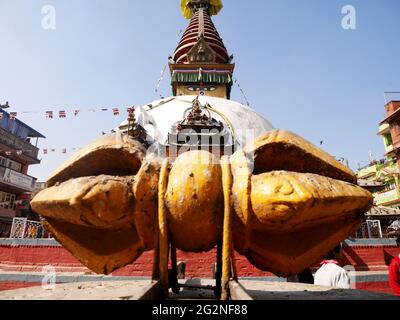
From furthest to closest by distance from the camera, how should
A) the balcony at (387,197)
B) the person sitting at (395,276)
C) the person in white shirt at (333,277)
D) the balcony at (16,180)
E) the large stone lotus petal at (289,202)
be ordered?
the balcony at (387,197) < the balcony at (16,180) < the person in white shirt at (333,277) < the person sitting at (395,276) < the large stone lotus petal at (289,202)

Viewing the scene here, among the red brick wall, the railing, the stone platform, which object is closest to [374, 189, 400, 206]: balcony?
the red brick wall

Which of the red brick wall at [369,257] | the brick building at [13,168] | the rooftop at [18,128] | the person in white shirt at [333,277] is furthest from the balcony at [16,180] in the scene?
the person in white shirt at [333,277]

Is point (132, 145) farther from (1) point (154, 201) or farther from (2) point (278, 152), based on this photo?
(2) point (278, 152)

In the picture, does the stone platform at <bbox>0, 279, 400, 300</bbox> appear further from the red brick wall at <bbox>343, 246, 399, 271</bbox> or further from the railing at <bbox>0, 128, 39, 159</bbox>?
the railing at <bbox>0, 128, 39, 159</bbox>

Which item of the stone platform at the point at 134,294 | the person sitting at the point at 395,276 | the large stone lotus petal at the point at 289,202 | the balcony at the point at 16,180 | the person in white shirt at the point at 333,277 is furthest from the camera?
the balcony at the point at 16,180

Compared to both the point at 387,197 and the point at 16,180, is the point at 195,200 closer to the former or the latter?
the point at 16,180

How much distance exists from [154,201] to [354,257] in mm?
9674

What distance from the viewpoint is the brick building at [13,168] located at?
21453 mm

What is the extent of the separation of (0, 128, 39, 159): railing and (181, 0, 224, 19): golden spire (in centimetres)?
1976

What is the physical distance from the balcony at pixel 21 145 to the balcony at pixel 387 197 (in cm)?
3001

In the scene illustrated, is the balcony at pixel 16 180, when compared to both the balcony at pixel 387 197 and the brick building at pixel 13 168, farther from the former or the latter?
the balcony at pixel 387 197

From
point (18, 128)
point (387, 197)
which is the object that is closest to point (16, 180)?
point (18, 128)

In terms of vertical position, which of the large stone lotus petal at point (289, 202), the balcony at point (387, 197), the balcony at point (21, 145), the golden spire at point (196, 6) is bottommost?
the balcony at point (387, 197)
